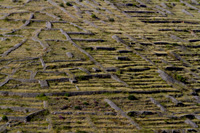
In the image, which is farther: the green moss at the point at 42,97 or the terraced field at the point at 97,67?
the green moss at the point at 42,97

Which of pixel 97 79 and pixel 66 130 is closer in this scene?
pixel 66 130

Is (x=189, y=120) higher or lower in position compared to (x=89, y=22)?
lower

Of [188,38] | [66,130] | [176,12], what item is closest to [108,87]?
[66,130]

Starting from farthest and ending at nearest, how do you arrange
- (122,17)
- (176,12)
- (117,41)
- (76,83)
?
(176,12) → (122,17) → (117,41) → (76,83)

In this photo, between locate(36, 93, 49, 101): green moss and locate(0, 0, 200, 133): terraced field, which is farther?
locate(36, 93, 49, 101): green moss

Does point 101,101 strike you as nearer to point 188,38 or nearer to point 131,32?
point 131,32

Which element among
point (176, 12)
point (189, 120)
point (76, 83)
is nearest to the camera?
point (189, 120)

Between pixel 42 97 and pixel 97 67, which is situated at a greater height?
pixel 97 67

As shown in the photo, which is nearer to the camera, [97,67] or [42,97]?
[42,97]
